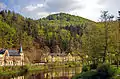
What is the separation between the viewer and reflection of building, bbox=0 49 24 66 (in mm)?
106994

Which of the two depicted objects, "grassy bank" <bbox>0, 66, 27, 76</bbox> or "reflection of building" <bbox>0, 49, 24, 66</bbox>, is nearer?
"grassy bank" <bbox>0, 66, 27, 76</bbox>

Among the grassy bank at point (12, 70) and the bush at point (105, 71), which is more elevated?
the bush at point (105, 71)

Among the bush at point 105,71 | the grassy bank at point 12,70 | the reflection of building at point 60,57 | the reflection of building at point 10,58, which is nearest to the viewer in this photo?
the bush at point 105,71

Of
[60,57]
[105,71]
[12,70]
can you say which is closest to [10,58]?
[12,70]

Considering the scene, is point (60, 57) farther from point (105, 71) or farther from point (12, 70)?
point (105, 71)

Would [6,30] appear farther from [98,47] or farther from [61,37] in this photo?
[98,47]

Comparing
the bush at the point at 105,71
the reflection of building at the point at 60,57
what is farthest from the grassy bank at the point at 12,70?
the reflection of building at the point at 60,57

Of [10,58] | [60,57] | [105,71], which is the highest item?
[10,58]

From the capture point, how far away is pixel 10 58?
112 metres

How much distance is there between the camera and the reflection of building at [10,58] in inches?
4212

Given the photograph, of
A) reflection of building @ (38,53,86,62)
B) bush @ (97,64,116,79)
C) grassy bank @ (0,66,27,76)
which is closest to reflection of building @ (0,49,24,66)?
grassy bank @ (0,66,27,76)

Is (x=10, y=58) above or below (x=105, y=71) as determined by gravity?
above

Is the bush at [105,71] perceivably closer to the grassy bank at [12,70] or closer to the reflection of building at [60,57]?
the grassy bank at [12,70]

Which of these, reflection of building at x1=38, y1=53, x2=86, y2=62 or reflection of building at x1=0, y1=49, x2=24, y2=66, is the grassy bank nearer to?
reflection of building at x1=0, y1=49, x2=24, y2=66
